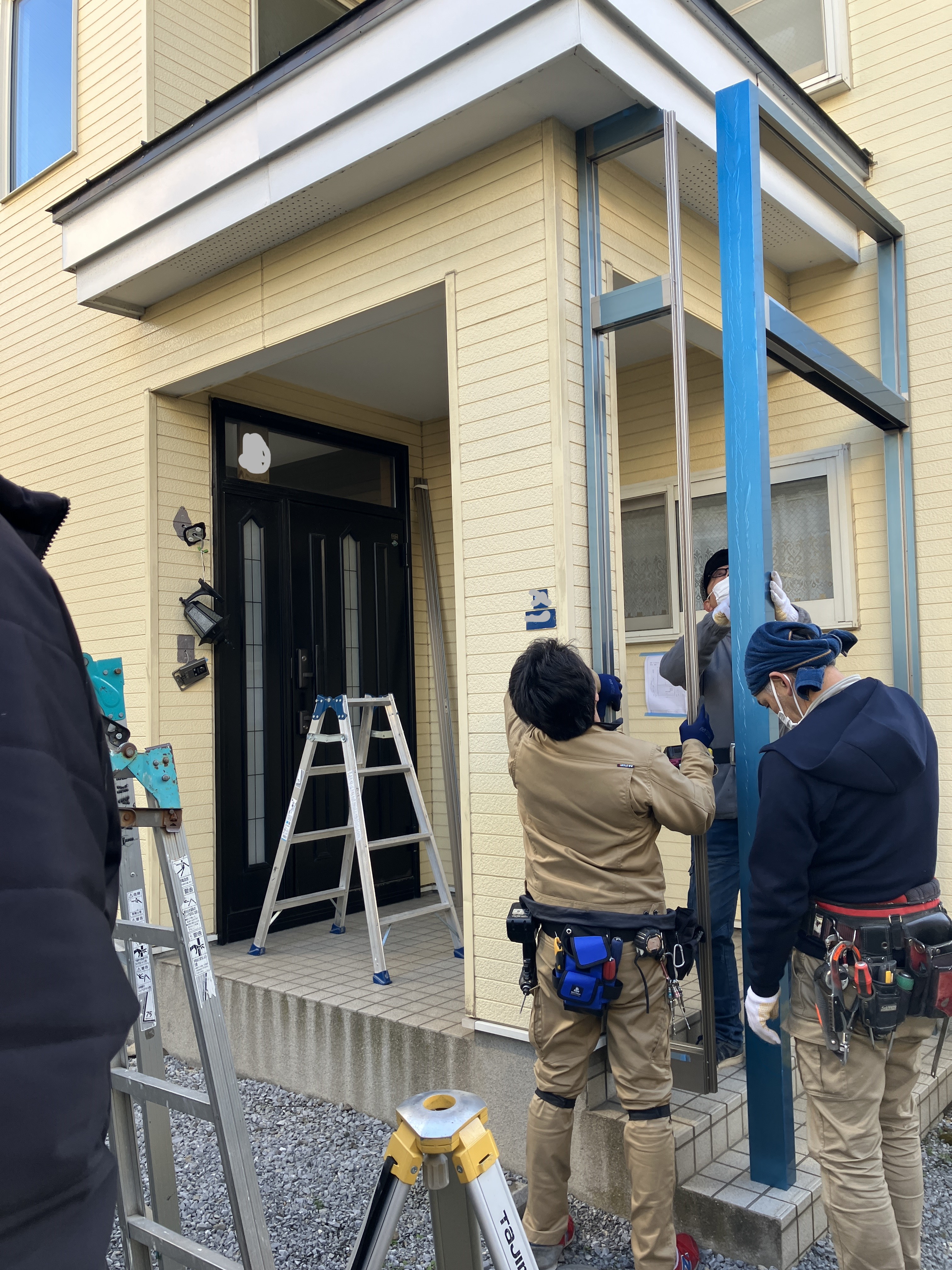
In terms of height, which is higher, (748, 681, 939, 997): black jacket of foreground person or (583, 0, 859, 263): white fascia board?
(583, 0, 859, 263): white fascia board

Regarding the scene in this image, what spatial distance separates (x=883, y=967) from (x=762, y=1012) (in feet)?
1.29

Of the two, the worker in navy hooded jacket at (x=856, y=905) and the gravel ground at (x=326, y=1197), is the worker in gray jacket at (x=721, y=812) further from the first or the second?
the worker in navy hooded jacket at (x=856, y=905)

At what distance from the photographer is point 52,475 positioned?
6086mm

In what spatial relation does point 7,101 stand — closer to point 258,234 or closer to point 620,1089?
point 258,234

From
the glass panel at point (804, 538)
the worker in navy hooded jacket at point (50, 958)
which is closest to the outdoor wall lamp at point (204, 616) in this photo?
the glass panel at point (804, 538)

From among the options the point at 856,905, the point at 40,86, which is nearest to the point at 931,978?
the point at 856,905

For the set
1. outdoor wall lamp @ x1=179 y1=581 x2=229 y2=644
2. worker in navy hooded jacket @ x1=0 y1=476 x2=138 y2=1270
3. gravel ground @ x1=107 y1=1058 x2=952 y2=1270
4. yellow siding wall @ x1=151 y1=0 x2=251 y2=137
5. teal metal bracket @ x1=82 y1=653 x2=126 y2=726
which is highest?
yellow siding wall @ x1=151 y1=0 x2=251 y2=137

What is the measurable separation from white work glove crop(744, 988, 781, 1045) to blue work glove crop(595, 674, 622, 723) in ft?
3.18

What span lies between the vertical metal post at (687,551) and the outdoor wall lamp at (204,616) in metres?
3.01

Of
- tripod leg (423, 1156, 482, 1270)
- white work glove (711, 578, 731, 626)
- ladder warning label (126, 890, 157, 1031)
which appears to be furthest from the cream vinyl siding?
tripod leg (423, 1156, 482, 1270)

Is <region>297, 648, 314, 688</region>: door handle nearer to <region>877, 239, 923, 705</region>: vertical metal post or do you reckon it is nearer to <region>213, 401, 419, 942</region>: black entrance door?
<region>213, 401, 419, 942</region>: black entrance door

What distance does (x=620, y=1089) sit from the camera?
280cm

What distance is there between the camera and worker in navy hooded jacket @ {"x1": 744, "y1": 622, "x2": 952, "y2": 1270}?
239 centimetres

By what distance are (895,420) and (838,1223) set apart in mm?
3530
